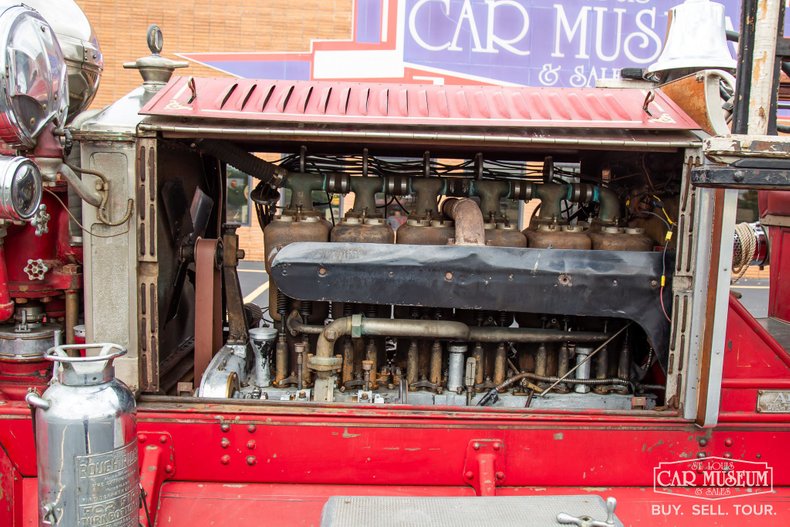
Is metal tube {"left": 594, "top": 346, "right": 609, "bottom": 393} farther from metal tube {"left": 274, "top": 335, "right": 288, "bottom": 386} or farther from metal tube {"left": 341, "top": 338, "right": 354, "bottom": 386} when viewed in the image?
metal tube {"left": 274, "top": 335, "right": 288, "bottom": 386}

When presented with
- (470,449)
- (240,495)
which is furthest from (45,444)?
(470,449)

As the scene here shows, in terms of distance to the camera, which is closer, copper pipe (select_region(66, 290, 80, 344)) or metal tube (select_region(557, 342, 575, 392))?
copper pipe (select_region(66, 290, 80, 344))

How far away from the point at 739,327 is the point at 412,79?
9.85 meters

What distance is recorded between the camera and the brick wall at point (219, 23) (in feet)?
39.5

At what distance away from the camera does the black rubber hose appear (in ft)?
11.2

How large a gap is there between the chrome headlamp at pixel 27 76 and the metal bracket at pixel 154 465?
53.5 inches

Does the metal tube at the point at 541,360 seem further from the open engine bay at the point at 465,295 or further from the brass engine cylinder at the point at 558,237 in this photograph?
the brass engine cylinder at the point at 558,237

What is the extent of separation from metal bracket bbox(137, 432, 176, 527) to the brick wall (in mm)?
10310

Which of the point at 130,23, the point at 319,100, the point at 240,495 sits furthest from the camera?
the point at 130,23

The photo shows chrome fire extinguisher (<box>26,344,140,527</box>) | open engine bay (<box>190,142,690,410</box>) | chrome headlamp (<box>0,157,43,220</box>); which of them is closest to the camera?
chrome fire extinguisher (<box>26,344,140,527</box>)

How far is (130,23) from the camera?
1208 centimetres

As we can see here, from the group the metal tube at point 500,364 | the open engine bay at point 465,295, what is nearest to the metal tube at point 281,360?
the open engine bay at point 465,295

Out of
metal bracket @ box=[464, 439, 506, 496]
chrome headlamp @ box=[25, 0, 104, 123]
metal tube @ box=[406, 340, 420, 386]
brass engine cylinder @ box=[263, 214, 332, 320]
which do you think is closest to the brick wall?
chrome headlamp @ box=[25, 0, 104, 123]

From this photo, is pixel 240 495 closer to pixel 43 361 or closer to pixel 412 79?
pixel 43 361
